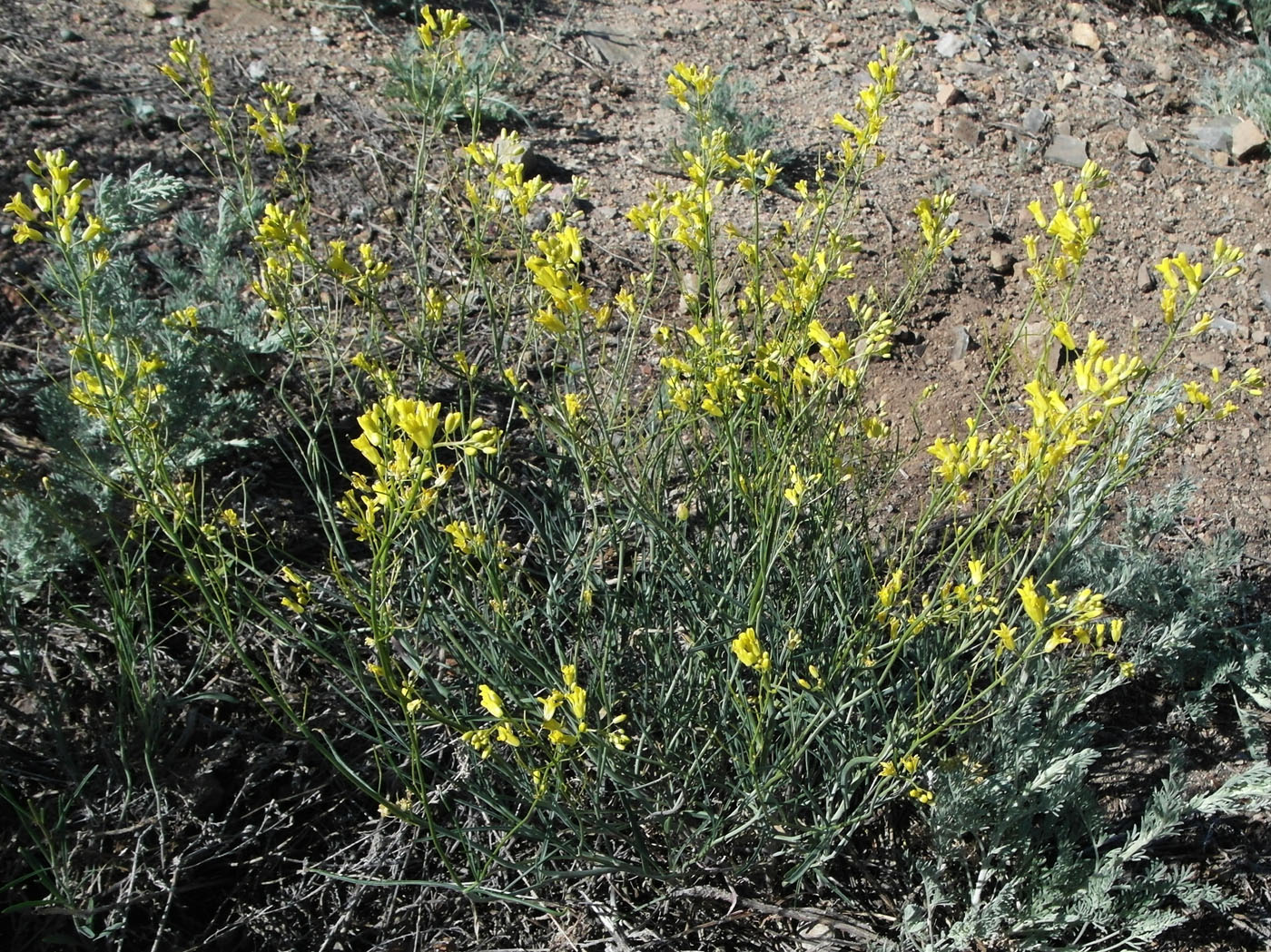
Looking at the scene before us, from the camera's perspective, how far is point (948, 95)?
16.3 ft

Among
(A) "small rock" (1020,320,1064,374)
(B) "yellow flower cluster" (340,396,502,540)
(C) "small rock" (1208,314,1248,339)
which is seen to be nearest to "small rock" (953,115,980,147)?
(A) "small rock" (1020,320,1064,374)

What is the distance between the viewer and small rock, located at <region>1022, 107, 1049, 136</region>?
192 inches

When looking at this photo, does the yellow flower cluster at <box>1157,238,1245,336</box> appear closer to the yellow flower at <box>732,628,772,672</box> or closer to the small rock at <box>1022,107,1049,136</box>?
the yellow flower at <box>732,628,772,672</box>

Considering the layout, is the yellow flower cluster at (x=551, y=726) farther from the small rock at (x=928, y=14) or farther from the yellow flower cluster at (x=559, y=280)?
the small rock at (x=928, y=14)

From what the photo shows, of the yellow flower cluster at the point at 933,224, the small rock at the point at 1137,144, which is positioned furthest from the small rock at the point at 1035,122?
the yellow flower cluster at the point at 933,224

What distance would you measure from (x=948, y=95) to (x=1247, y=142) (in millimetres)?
1390

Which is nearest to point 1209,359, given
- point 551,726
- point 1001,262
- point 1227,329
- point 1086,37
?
point 1227,329

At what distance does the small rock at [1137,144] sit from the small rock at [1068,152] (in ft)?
0.69

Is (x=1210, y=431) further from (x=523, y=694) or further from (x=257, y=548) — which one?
(x=257, y=548)

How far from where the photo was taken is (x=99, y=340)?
2.89 metres

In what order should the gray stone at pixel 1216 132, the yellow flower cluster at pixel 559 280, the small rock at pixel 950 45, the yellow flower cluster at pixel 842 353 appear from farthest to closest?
the small rock at pixel 950 45 → the gray stone at pixel 1216 132 → the yellow flower cluster at pixel 842 353 → the yellow flower cluster at pixel 559 280

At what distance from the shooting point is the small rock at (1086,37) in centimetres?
544

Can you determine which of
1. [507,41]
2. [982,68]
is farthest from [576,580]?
[982,68]

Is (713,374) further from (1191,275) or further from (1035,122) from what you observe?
(1035,122)
